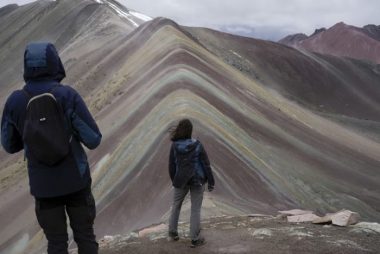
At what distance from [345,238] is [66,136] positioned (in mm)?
4118

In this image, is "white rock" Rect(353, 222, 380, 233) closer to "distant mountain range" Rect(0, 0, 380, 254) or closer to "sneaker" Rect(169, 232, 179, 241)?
"sneaker" Rect(169, 232, 179, 241)

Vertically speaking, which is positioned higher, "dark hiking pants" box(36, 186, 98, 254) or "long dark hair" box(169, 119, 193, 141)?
"long dark hair" box(169, 119, 193, 141)

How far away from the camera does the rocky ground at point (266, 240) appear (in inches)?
280

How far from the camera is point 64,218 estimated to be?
203 inches

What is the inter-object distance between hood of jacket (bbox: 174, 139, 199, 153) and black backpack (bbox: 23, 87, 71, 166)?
96.1 inches

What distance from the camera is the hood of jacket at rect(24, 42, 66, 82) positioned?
501 cm

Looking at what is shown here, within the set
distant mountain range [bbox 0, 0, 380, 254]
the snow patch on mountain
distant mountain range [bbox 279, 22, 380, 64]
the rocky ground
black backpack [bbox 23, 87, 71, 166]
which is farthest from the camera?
distant mountain range [bbox 279, 22, 380, 64]

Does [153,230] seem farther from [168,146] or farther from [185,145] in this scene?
[168,146]

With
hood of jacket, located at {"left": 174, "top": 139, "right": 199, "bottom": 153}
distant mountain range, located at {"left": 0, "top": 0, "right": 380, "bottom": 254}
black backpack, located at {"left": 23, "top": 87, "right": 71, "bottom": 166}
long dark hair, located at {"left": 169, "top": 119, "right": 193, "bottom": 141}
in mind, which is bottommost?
distant mountain range, located at {"left": 0, "top": 0, "right": 380, "bottom": 254}

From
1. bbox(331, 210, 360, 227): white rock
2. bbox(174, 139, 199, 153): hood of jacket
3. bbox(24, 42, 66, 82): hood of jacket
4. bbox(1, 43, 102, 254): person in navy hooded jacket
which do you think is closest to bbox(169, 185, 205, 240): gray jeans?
bbox(174, 139, 199, 153): hood of jacket

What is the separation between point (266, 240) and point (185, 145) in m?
1.55

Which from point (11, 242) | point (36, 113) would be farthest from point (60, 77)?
point (11, 242)

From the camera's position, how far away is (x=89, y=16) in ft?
177

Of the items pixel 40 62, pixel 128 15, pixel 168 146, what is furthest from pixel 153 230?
pixel 128 15
